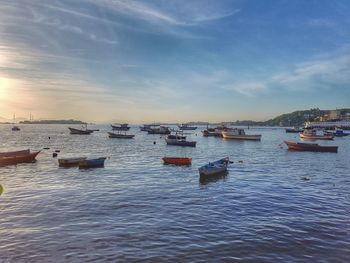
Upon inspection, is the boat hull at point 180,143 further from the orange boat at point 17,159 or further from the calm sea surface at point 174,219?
the calm sea surface at point 174,219

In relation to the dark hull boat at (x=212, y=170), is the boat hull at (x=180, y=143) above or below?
above

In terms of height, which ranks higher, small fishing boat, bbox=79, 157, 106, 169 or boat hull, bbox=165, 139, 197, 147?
boat hull, bbox=165, 139, 197, 147

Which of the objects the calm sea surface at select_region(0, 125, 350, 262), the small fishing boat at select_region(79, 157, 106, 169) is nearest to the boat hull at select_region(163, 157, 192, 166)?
the small fishing boat at select_region(79, 157, 106, 169)

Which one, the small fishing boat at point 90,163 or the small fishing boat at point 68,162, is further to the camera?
the small fishing boat at point 68,162

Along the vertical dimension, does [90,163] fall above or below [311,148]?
below

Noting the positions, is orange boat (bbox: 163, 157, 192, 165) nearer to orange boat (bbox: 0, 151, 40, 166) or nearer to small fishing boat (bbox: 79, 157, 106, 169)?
small fishing boat (bbox: 79, 157, 106, 169)

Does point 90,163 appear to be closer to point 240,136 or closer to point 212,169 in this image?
point 212,169

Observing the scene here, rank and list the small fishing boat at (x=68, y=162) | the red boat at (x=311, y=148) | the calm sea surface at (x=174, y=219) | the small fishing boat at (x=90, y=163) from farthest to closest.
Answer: the red boat at (x=311, y=148) < the small fishing boat at (x=68, y=162) < the small fishing boat at (x=90, y=163) < the calm sea surface at (x=174, y=219)

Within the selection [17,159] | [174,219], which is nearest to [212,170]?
[174,219]

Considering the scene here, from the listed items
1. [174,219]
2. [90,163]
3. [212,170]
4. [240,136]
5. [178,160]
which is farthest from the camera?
[240,136]

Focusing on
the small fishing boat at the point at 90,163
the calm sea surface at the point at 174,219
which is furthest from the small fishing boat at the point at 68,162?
the calm sea surface at the point at 174,219

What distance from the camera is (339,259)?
1823 cm

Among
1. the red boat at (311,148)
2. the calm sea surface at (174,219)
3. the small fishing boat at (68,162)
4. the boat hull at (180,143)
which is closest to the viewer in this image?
the calm sea surface at (174,219)

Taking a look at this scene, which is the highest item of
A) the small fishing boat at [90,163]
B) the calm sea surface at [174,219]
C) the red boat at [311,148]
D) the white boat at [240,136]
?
the white boat at [240,136]
